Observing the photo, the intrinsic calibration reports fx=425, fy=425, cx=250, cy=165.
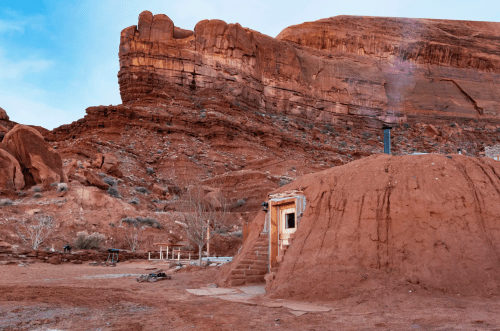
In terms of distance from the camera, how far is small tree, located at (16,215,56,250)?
72.2ft

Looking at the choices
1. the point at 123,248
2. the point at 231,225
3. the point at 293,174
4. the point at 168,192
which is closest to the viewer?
the point at 123,248

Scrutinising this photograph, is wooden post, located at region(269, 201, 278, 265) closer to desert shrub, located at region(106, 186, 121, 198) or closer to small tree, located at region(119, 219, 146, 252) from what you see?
small tree, located at region(119, 219, 146, 252)

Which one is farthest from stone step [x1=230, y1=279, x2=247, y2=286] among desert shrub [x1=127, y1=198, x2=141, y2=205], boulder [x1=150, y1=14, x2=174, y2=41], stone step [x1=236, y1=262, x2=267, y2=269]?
boulder [x1=150, y1=14, x2=174, y2=41]

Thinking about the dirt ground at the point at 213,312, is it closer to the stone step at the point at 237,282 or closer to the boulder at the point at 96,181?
the stone step at the point at 237,282

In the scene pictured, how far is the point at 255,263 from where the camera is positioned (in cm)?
1248

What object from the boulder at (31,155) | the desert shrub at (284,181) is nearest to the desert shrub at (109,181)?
the boulder at (31,155)

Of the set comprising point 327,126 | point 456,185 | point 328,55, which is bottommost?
point 456,185

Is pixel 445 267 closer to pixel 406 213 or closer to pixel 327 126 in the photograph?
pixel 406 213

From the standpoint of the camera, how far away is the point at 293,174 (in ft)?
135

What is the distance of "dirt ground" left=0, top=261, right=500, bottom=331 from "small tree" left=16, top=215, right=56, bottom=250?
1170 cm

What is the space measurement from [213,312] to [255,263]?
4.26m

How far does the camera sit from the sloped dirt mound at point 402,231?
8812mm

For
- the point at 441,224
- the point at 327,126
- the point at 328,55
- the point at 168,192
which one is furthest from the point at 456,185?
the point at 328,55

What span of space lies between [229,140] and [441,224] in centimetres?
3799
